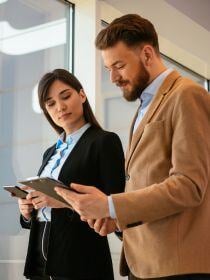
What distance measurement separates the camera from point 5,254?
2633mm

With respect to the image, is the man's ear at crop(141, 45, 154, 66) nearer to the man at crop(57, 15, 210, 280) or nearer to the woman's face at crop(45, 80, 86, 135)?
the man at crop(57, 15, 210, 280)

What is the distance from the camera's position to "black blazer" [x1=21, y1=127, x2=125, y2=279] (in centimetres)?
175

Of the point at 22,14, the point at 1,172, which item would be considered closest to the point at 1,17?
the point at 22,14

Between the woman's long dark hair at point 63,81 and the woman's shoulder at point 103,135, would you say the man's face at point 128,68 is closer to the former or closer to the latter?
the woman's shoulder at point 103,135

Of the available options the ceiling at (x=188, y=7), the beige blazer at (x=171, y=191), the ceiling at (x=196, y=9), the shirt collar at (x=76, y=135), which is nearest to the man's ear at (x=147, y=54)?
the beige blazer at (x=171, y=191)

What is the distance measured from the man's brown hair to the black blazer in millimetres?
547

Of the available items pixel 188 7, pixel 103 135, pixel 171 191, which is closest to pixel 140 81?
pixel 171 191

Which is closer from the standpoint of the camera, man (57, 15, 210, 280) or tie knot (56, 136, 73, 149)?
man (57, 15, 210, 280)

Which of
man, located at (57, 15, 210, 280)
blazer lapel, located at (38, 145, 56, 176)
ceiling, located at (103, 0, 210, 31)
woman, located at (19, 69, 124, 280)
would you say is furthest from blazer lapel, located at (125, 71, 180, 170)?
ceiling, located at (103, 0, 210, 31)

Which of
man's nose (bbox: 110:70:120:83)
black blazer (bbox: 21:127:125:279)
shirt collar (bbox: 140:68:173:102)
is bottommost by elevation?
black blazer (bbox: 21:127:125:279)

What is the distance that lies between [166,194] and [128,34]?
1.62ft

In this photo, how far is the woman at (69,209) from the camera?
69.2 inches

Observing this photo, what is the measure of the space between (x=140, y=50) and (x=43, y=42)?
179 cm

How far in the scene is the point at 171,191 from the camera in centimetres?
114
